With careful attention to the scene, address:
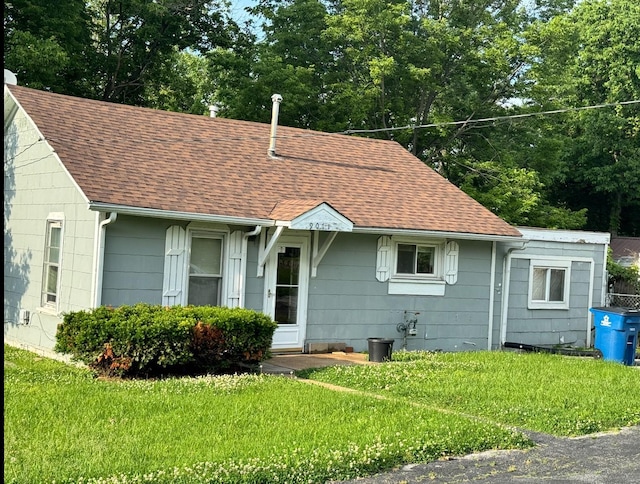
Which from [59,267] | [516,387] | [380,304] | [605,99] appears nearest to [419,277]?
[380,304]

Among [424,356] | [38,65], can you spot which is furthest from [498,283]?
[38,65]

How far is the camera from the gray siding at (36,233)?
12.7 m

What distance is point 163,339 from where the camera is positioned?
10.4 meters

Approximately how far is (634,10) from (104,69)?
87.8 ft

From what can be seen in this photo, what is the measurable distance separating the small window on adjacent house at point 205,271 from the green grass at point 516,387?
103 inches

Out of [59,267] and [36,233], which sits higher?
[36,233]

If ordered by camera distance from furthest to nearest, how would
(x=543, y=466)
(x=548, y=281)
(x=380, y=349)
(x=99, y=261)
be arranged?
1. (x=548, y=281)
2. (x=380, y=349)
3. (x=99, y=261)
4. (x=543, y=466)

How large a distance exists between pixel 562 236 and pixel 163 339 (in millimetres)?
10853

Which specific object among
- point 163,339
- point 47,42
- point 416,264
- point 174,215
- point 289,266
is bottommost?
point 163,339

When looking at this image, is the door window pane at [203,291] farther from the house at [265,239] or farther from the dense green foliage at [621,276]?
the dense green foliage at [621,276]

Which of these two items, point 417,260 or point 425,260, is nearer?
point 417,260

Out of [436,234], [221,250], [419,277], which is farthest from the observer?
[419,277]

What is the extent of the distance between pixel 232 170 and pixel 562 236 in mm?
7956

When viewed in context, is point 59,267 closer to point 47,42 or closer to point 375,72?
point 47,42
